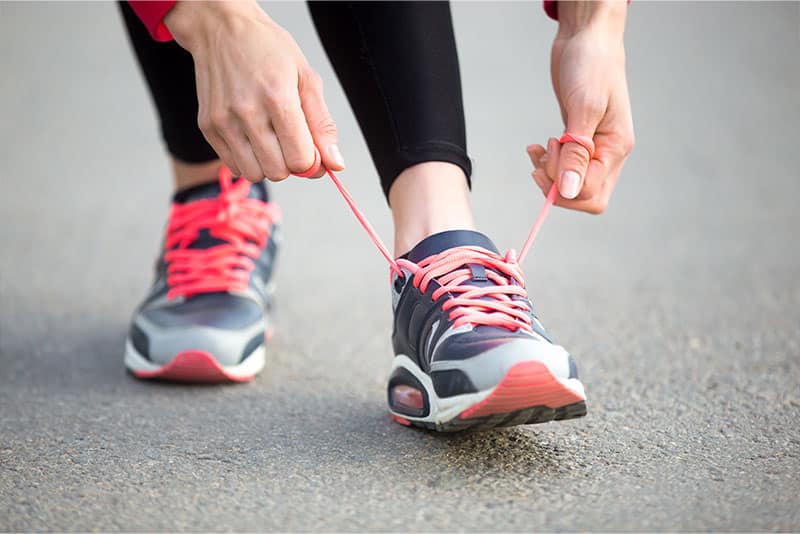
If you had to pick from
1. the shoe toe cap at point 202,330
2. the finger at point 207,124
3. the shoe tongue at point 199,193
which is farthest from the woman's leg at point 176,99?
the finger at point 207,124

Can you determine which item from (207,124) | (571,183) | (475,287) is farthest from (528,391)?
(207,124)

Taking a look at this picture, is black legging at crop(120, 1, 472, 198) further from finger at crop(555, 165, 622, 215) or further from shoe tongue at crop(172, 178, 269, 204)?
shoe tongue at crop(172, 178, 269, 204)

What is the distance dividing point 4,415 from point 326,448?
1.17 ft

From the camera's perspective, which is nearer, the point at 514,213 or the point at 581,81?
the point at 581,81

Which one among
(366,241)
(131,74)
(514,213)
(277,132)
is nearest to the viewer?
(277,132)

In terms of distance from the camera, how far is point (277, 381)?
3.54ft

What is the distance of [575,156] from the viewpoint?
0.88 m

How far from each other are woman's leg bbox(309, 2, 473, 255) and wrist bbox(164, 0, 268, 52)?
0.52 ft

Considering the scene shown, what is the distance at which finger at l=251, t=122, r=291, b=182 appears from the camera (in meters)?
0.78

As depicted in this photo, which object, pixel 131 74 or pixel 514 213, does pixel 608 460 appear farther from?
pixel 131 74

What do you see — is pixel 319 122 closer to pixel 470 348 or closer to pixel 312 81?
pixel 312 81

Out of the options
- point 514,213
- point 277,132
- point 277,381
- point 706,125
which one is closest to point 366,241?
point 514,213

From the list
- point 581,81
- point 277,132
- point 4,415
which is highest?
point 581,81

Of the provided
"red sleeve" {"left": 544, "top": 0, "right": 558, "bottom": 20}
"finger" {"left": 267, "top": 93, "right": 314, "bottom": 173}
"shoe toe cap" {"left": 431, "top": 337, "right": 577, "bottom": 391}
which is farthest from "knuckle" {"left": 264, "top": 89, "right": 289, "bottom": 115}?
"red sleeve" {"left": 544, "top": 0, "right": 558, "bottom": 20}
